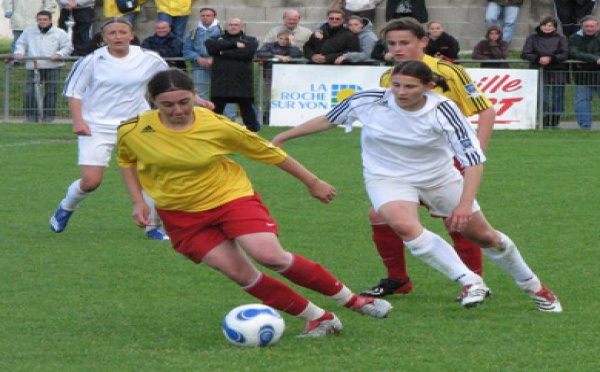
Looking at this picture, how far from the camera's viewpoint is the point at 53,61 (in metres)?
20.0

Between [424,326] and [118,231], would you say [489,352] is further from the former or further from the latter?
[118,231]

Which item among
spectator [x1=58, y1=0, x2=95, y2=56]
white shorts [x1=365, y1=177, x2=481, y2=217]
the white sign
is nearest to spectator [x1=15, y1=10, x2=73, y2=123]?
spectator [x1=58, y1=0, x2=95, y2=56]

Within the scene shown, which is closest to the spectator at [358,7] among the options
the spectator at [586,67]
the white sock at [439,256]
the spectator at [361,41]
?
the spectator at [361,41]

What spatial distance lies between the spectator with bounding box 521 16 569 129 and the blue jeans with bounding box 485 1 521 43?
9.39 ft

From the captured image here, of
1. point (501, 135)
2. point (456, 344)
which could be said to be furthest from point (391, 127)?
point (501, 135)

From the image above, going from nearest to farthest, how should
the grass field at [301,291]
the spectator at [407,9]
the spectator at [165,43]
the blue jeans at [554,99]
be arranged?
1. the grass field at [301,291]
2. the blue jeans at [554,99]
3. the spectator at [165,43]
4. the spectator at [407,9]

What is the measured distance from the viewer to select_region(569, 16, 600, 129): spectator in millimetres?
18891

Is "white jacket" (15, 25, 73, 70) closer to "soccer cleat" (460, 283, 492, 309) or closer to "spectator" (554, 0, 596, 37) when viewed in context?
"spectator" (554, 0, 596, 37)

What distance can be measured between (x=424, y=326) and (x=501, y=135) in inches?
471

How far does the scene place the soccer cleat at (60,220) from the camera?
10648mm

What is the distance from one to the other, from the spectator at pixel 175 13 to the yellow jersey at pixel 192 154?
15.8 m

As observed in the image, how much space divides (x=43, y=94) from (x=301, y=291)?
12.7m

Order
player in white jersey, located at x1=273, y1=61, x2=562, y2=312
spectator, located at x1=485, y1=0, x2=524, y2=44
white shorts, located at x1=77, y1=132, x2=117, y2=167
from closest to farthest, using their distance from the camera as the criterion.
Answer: player in white jersey, located at x1=273, y1=61, x2=562, y2=312, white shorts, located at x1=77, y1=132, x2=117, y2=167, spectator, located at x1=485, y1=0, x2=524, y2=44

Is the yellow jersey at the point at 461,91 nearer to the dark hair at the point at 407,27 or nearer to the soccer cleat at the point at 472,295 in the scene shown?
the dark hair at the point at 407,27
